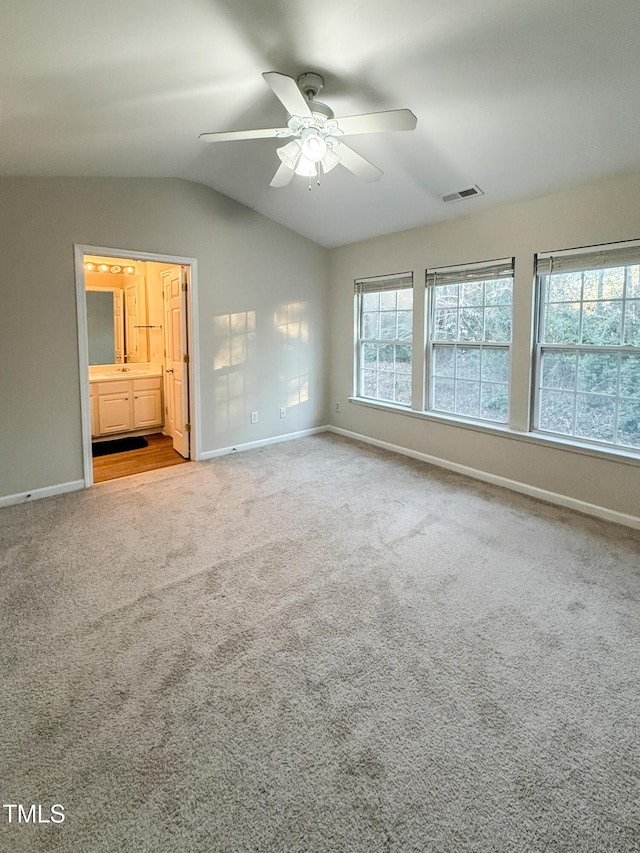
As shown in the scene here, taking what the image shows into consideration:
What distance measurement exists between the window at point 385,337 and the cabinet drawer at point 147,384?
269 centimetres

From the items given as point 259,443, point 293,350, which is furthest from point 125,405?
point 293,350

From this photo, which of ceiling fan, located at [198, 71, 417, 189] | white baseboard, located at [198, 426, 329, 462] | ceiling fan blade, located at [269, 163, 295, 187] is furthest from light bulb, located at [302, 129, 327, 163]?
white baseboard, located at [198, 426, 329, 462]

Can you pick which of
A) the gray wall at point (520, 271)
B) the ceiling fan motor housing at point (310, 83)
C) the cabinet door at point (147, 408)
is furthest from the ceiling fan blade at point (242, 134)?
the cabinet door at point (147, 408)

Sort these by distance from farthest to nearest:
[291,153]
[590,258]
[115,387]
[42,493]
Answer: [115,387], [42,493], [590,258], [291,153]

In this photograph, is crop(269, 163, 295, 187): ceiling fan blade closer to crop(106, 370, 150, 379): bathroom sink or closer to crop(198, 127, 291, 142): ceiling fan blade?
crop(198, 127, 291, 142): ceiling fan blade

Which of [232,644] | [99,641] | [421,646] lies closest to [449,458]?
[421,646]

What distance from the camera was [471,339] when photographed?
4.34 meters

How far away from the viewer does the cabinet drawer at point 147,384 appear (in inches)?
233

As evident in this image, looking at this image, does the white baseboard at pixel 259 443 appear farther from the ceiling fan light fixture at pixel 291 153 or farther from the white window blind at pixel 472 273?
the ceiling fan light fixture at pixel 291 153

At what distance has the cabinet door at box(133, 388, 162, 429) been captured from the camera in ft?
19.5

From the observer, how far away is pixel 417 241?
462 cm

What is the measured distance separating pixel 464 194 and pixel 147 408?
450cm

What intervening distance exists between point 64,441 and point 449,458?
142 inches

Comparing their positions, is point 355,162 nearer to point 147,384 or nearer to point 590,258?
point 590,258
